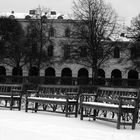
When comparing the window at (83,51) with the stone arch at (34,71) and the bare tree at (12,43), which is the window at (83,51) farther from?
the stone arch at (34,71)

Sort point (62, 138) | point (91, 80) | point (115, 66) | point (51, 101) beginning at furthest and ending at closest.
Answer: point (115, 66), point (91, 80), point (51, 101), point (62, 138)

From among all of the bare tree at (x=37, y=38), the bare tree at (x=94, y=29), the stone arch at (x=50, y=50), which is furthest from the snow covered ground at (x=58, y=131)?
the stone arch at (x=50, y=50)

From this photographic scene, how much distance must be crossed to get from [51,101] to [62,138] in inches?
229

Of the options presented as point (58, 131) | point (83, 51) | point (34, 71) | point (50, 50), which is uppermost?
point (50, 50)

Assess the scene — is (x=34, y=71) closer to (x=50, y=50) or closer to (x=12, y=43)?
(x=50, y=50)

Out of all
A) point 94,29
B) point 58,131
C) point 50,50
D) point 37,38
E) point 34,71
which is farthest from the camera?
point 50,50

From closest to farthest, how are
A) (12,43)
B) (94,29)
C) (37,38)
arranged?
(94,29) < (12,43) < (37,38)

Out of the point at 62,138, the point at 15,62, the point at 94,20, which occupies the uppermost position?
the point at 94,20

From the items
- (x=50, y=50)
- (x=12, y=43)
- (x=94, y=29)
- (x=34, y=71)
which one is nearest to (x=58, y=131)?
(x=94, y=29)

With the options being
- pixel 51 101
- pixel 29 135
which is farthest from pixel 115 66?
pixel 29 135

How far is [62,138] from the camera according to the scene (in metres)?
8.97

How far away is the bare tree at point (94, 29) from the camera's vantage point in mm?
44844

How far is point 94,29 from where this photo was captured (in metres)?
45.2

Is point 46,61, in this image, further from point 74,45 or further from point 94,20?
point 94,20
